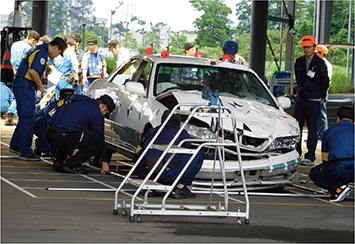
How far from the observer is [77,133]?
9047 mm

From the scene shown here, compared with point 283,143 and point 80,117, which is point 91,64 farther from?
point 283,143

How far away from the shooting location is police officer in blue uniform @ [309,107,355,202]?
8281mm

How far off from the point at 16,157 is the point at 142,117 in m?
2.52

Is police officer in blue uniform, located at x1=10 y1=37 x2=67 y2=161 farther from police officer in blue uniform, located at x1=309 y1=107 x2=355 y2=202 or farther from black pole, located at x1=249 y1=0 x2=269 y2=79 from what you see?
black pole, located at x1=249 y1=0 x2=269 y2=79

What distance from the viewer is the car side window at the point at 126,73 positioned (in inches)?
411

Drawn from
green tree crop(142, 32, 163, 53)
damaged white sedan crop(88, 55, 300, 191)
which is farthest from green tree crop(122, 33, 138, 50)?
damaged white sedan crop(88, 55, 300, 191)

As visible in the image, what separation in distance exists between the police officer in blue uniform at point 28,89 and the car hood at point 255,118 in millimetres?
2397

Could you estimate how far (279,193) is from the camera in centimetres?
872

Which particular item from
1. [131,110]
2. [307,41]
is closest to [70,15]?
[307,41]

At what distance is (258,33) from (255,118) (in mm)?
15005

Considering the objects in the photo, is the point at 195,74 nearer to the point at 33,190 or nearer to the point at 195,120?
the point at 195,120

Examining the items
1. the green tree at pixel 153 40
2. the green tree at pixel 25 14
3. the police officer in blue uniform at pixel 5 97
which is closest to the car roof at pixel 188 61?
the police officer in blue uniform at pixel 5 97

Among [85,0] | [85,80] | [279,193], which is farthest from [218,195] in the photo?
[85,0]

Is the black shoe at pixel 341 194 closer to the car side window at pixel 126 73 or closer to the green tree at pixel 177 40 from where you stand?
the car side window at pixel 126 73
